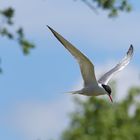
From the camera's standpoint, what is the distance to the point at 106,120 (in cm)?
3653

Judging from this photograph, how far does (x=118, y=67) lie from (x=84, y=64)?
1428 millimetres

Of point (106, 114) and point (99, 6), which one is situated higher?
point (99, 6)

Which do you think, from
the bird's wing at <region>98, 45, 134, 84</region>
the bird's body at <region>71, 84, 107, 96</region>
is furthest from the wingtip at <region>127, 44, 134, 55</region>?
the bird's body at <region>71, 84, 107, 96</region>

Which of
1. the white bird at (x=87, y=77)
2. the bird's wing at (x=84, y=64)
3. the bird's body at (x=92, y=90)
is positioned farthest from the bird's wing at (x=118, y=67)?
the bird's body at (x=92, y=90)

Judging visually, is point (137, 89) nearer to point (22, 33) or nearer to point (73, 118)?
point (73, 118)

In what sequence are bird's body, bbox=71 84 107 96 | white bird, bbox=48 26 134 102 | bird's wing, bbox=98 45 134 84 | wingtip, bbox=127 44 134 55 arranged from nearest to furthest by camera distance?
white bird, bbox=48 26 134 102
bird's body, bbox=71 84 107 96
bird's wing, bbox=98 45 134 84
wingtip, bbox=127 44 134 55

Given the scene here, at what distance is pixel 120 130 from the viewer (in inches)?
1423

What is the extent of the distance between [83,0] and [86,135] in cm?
1700

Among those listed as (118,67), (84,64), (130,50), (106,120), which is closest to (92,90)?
(84,64)

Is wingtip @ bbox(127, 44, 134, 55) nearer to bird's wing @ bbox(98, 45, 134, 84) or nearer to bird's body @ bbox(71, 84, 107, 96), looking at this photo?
bird's wing @ bbox(98, 45, 134, 84)

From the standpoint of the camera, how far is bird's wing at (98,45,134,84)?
11.3 meters

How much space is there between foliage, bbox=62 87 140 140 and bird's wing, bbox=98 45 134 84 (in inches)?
930

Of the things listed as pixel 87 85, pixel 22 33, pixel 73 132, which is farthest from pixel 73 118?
pixel 87 85

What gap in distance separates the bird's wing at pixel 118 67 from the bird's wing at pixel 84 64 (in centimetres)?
36
